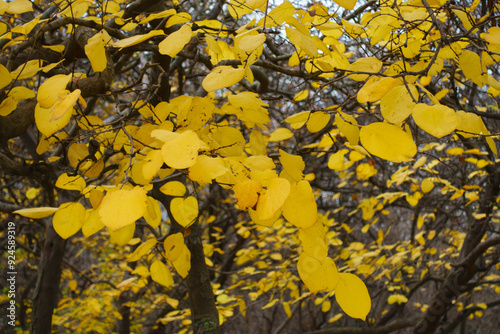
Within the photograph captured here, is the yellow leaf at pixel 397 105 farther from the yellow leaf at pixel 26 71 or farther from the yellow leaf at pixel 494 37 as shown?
the yellow leaf at pixel 26 71

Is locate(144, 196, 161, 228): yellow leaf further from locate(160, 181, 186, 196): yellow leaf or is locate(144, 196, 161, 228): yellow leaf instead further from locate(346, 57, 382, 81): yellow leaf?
locate(346, 57, 382, 81): yellow leaf

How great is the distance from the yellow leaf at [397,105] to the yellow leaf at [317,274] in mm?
336

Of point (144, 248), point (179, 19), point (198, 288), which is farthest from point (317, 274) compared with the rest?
point (198, 288)

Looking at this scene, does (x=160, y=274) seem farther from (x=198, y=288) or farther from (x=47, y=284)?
(x=47, y=284)

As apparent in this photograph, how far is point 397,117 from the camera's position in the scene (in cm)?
78

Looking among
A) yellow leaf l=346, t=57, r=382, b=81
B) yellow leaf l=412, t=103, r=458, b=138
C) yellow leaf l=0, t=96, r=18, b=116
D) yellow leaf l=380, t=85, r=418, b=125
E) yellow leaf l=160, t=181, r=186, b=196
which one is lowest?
yellow leaf l=160, t=181, r=186, b=196

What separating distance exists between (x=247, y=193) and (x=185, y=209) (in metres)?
0.43

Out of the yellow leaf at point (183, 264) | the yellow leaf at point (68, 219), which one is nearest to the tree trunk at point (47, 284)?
the yellow leaf at point (183, 264)

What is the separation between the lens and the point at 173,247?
3.62 ft

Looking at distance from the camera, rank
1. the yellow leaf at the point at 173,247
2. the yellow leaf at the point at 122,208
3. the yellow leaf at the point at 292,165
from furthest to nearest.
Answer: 1. the yellow leaf at the point at 173,247
2. the yellow leaf at the point at 292,165
3. the yellow leaf at the point at 122,208

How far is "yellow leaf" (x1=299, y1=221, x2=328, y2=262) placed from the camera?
31.5 inches

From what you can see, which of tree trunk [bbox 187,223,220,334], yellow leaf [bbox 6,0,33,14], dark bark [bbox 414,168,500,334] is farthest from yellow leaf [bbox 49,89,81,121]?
dark bark [bbox 414,168,500,334]

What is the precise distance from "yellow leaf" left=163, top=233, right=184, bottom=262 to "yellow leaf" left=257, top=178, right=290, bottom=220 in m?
0.44

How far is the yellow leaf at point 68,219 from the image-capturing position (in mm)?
931
